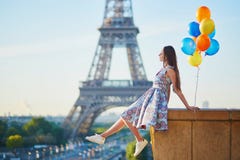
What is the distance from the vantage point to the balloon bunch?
760cm

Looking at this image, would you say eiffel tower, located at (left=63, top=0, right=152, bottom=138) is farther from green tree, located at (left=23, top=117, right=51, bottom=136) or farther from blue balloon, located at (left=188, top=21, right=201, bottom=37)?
blue balloon, located at (left=188, top=21, right=201, bottom=37)

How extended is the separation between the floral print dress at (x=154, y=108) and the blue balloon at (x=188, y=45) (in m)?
0.92

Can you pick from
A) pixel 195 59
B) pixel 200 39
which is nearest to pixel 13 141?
pixel 195 59

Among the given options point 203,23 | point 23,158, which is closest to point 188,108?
point 203,23

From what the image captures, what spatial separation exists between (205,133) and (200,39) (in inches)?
62.1

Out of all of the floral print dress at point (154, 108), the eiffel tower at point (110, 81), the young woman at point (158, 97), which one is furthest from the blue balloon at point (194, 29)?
the eiffel tower at point (110, 81)

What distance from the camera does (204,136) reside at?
6.81 metres

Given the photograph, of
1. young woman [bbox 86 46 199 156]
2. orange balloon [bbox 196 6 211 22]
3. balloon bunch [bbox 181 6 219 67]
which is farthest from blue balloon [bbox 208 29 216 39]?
young woman [bbox 86 46 199 156]

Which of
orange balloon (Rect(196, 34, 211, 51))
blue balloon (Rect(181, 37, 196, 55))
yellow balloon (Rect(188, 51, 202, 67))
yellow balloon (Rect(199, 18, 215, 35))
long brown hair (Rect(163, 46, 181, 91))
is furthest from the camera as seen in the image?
yellow balloon (Rect(188, 51, 202, 67))

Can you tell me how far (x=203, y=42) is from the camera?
25.5 ft

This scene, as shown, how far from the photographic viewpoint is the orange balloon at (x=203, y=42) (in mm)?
7738

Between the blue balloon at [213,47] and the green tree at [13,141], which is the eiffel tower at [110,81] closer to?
the green tree at [13,141]

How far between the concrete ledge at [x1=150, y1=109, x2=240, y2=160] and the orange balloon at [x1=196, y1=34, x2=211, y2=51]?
131 cm

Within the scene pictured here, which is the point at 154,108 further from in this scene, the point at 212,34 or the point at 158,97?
the point at 212,34
